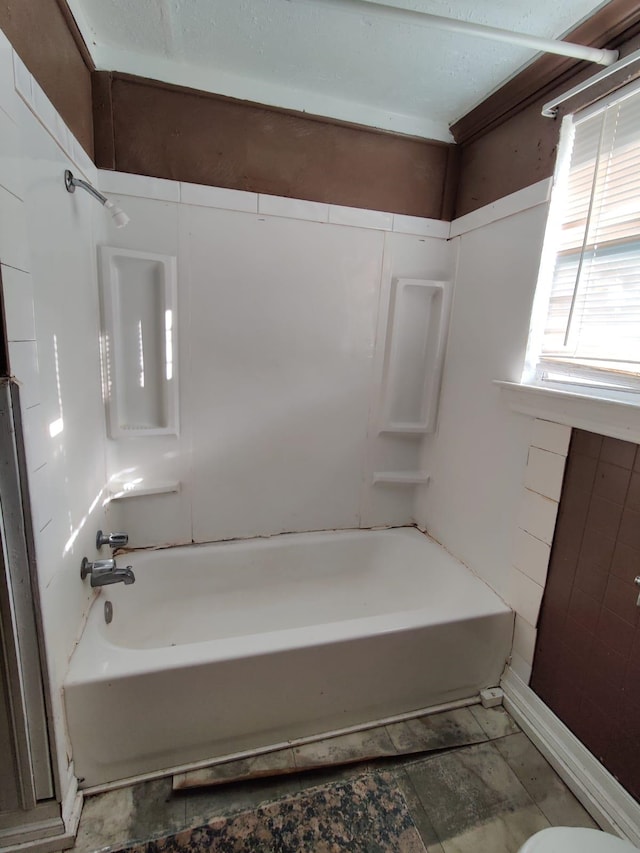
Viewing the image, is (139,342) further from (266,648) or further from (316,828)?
(316,828)

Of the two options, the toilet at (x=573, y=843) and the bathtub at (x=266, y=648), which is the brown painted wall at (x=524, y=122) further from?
the toilet at (x=573, y=843)

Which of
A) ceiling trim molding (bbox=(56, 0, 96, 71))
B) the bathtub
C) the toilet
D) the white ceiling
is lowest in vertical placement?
the bathtub

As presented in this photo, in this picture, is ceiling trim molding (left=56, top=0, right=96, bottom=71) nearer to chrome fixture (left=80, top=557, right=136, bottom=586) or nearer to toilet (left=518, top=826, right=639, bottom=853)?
chrome fixture (left=80, top=557, right=136, bottom=586)

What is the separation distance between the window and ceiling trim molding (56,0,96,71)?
5.18 ft

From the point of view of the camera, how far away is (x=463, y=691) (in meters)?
1.54

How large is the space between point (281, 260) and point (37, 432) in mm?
1193

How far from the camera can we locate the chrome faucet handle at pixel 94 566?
1347 mm

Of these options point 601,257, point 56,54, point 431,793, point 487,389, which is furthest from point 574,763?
point 56,54

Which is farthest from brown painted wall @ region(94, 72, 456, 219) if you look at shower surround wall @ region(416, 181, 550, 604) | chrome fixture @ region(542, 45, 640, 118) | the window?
the window

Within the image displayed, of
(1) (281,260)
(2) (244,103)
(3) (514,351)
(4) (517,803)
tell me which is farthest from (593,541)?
(2) (244,103)

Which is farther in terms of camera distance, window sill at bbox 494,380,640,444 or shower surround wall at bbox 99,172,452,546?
shower surround wall at bbox 99,172,452,546

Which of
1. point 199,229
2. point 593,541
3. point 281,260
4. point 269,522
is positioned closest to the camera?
point 593,541

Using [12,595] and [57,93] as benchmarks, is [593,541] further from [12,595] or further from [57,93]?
[57,93]

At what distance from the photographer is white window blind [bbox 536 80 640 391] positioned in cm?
116
